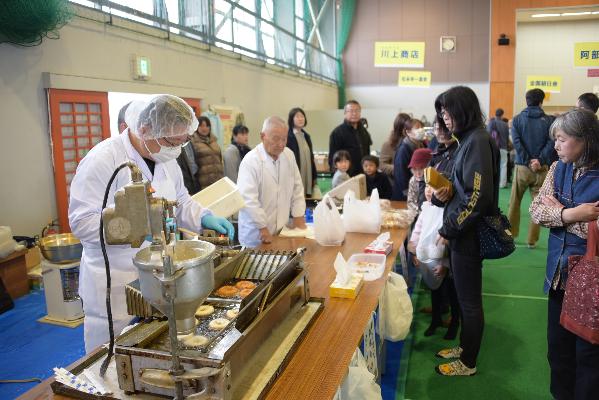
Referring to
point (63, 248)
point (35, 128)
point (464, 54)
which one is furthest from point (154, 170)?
point (464, 54)

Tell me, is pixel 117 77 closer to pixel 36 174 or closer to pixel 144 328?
pixel 36 174

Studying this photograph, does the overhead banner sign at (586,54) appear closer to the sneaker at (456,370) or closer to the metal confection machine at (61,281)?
the sneaker at (456,370)

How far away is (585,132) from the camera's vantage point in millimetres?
1792

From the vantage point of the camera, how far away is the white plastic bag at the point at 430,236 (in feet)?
8.23

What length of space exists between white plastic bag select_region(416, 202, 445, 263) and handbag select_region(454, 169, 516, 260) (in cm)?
30

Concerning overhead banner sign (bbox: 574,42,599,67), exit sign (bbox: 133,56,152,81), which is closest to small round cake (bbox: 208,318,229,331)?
exit sign (bbox: 133,56,152,81)

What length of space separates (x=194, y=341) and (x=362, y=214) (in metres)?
1.89

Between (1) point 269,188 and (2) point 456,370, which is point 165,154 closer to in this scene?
(1) point 269,188

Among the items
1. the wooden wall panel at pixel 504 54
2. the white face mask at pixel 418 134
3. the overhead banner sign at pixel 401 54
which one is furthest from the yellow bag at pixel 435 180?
the wooden wall panel at pixel 504 54

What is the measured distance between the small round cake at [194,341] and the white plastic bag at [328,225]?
147 cm

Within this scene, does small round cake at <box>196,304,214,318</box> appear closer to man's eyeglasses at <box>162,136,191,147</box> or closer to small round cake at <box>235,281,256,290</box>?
small round cake at <box>235,281,256,290</box>

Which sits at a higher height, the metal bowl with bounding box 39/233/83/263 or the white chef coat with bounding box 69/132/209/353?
the white chef coat with bounding box 69/132/209/353

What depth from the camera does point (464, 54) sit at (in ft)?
41.4

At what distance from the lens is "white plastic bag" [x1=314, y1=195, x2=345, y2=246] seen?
2643 millimetres
